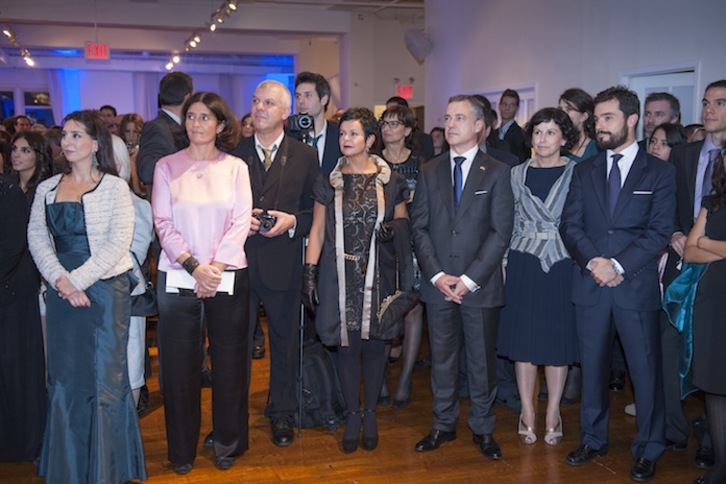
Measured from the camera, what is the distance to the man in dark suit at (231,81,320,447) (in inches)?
148

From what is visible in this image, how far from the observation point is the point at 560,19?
8.35 meters

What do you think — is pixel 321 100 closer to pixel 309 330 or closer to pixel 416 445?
pixel 309 330

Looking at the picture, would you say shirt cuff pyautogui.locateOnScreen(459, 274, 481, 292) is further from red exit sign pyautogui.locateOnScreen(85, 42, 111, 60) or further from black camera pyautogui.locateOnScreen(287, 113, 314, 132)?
red exit sign pyautogui.locateOnScreen(85, 42, 111, 60)

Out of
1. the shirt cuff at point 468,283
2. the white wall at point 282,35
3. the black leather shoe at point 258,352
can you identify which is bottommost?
the black leather shoe at point 258,352

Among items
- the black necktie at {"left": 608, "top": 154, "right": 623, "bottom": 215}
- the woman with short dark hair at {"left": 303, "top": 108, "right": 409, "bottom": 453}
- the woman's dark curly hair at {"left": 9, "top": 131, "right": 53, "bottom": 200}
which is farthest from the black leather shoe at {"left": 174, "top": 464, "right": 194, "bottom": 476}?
the black necktie at {"left": 608, "top": 154, "right": 623, "bottom": 215}

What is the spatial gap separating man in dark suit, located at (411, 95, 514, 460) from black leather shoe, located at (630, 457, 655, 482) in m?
0.67

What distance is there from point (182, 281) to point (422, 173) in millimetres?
1374

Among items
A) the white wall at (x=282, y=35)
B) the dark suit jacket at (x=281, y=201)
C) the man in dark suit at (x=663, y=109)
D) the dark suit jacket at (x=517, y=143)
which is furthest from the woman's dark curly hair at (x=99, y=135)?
the white wall at (x=282, y=35)

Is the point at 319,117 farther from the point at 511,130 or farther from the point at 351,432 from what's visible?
the point at 511,130

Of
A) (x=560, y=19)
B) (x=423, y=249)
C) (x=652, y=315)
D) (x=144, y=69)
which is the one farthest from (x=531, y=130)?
(x=144, y=69)

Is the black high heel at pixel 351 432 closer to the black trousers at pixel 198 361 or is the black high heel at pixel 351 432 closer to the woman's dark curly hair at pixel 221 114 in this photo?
the black trousers at pixel 198 361

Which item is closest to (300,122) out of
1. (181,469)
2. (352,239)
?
(352,239)

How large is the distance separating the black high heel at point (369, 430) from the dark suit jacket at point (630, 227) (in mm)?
1287

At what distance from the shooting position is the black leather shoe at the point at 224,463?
371cm
